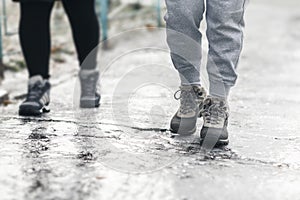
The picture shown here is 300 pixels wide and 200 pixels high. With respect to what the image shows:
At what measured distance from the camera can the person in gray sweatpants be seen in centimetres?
206

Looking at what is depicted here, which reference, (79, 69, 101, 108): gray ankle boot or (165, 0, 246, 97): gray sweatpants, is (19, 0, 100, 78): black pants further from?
(165, 0, 246, 97): gray sweatpants

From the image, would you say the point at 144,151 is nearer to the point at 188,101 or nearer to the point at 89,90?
the point at 188,101

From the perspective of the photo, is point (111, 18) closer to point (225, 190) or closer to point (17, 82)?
point (17, 82)

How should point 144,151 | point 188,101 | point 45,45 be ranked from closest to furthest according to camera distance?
point 144,151, point 188,101, point 45,45

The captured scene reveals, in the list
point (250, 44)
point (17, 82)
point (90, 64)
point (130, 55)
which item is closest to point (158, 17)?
point (250, 44)

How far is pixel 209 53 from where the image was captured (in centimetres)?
212

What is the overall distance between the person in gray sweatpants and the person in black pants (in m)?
0.65

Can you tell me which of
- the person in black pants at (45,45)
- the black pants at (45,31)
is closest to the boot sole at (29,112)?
the person in black pants at (45,45)

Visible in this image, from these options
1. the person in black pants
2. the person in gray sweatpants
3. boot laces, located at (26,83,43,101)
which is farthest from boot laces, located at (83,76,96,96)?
the person in gray sweatpants

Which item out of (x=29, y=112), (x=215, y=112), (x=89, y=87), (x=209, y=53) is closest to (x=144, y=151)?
(x=215, y=112)

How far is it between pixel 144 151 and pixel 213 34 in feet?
1.56

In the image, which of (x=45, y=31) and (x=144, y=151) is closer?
(x=144, y=151)

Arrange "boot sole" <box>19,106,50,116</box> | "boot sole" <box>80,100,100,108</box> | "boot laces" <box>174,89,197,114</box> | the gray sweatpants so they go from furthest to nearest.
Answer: "boot sole" <box>80,100,100,108</box>, "boot sole" <box>19,106,50,116</box>, "boot laces" <box>174,89,197,114</box>, the gray sweatpants

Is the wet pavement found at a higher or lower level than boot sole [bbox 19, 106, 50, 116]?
higher
